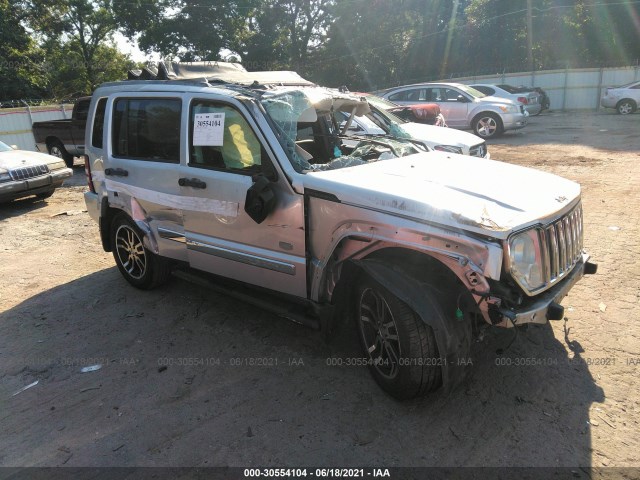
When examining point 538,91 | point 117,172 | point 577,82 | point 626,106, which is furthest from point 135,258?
point 577,82

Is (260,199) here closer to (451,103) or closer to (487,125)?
(451,103)

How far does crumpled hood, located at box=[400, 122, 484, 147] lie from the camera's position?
25.2ft

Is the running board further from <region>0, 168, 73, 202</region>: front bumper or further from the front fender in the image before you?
<region>0, 168, 73, 202</region>: front bumper

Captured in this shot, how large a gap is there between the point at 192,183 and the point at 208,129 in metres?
0.47

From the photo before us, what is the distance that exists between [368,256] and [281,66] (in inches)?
1322

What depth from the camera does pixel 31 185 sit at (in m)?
9.16

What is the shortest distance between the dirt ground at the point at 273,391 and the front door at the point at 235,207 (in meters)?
0.66

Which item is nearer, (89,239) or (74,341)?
(74,341)

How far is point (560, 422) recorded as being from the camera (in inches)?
112

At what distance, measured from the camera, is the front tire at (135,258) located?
4891 mm

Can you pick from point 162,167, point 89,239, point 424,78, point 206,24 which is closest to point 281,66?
point 206,24

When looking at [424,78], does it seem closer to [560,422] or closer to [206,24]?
[206,24]

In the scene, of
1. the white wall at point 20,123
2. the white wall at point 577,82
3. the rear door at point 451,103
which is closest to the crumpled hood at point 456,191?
the rear door at point 451,103

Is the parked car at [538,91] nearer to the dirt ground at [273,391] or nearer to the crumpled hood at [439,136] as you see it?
the crumpled hood at [439,136]
